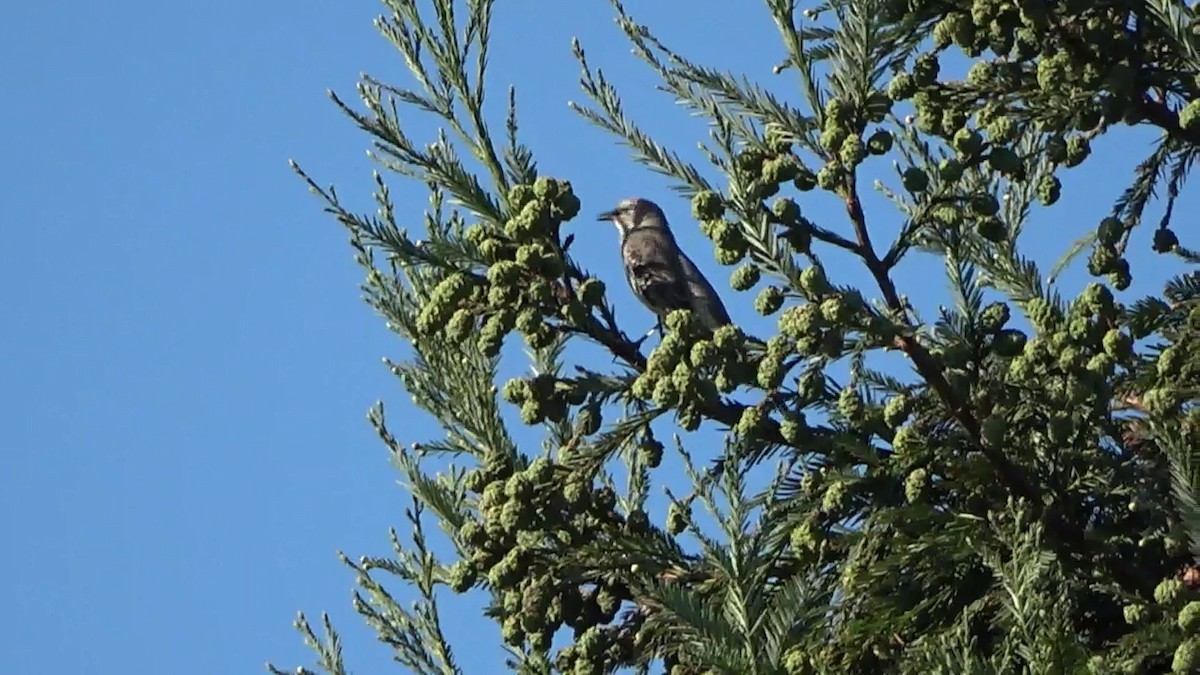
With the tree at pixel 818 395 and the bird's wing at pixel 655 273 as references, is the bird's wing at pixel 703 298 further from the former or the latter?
the tree at pixel 818 395

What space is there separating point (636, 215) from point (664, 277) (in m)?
1.95

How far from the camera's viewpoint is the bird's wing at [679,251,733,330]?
6.80m

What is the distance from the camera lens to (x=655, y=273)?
705cm

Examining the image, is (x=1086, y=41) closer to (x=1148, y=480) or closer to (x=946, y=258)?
(x=946, y=258)

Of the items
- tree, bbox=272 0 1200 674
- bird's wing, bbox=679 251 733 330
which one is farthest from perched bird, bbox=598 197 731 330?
tree, bbox=272 0 1200 674

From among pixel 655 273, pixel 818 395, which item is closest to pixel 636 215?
pixel 655 273

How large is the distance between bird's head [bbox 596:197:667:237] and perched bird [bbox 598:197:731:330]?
0.32 meters

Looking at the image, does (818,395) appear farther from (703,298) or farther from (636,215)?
(636,215)

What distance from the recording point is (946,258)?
14.7ft

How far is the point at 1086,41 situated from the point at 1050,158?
0.29 m

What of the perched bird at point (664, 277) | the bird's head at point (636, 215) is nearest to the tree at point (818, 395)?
the perched bird at point (664, 277)

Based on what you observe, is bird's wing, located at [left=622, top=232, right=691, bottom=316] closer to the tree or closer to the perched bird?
the perched bird

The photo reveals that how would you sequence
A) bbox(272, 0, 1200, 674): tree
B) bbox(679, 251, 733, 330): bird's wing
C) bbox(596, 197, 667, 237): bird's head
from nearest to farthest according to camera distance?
bbox(272, 0, 1200, 674): tree → bbox(679, 251, 733, 330): bird's wing → bbox(596, 197, 667, 237): bird's head

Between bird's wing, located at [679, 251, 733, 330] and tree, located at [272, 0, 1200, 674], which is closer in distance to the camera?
tree, located at [272, 0, 1200, 674]
